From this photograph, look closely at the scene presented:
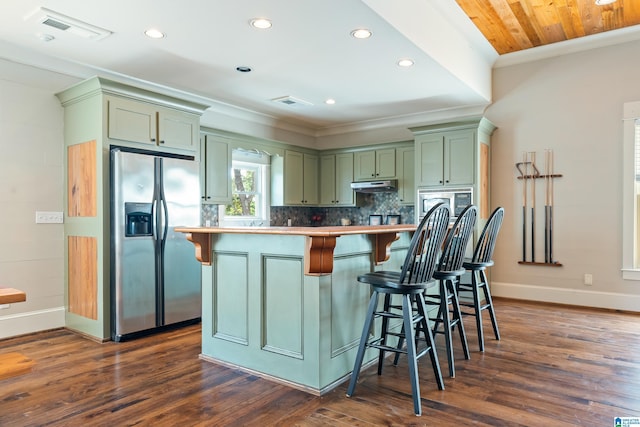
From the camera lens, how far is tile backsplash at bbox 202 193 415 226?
6.47 metres

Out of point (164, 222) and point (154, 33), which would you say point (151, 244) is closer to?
point (164, 222)

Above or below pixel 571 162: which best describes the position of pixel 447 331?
below

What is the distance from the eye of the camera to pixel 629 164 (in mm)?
→ 4750

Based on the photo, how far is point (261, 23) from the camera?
10.3ft

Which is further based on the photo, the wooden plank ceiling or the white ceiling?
the wooden plank ceiling

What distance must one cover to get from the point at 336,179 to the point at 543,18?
353 cm

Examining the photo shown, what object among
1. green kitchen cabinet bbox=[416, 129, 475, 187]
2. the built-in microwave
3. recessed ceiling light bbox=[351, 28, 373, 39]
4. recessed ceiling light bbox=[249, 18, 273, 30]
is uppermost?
recessed ceiling light bbox=[249, 18, 273, 30]

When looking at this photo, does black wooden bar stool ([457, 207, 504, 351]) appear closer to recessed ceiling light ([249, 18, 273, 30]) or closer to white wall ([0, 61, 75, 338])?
recessed ceiling light ([249, 18, 273, 30])

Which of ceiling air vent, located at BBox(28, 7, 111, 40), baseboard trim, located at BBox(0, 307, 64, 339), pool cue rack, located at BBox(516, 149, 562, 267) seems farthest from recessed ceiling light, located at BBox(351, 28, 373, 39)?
baseboard trim, located at BBox(0, 307, 64, 339)

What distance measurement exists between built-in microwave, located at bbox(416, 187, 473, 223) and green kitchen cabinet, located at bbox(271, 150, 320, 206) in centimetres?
195

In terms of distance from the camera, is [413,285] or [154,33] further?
[154,33]

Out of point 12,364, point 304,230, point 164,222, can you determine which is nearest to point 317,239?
point 304,230

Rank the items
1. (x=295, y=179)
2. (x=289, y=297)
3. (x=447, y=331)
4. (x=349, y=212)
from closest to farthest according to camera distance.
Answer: (x=289, y=297)
(x=447, y=331)
(x=295, y=179)
(x=349, y=212)

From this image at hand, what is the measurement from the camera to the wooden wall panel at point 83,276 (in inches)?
149
